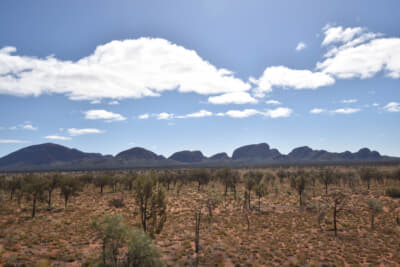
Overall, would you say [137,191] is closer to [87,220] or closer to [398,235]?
[87,220]

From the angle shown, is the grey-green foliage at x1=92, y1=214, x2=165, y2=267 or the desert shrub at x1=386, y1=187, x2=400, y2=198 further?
the desert shrub at x1=386, y1=187, x2=400, y2=198

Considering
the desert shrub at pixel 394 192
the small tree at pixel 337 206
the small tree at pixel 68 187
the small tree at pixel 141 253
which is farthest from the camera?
the desert shrub at pixel 394 192

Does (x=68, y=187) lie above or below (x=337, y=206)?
above

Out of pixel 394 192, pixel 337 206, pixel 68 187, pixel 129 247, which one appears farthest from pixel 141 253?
pixel 394 192

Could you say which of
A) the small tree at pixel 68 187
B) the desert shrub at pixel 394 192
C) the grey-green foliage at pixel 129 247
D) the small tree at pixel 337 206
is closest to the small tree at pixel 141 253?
the grey-green foliage at pixel 129 247

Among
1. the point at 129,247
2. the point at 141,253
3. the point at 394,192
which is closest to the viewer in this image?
the point at 141,253

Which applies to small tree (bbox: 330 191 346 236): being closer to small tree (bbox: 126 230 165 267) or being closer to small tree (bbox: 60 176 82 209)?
small tree (bbox: 126 230 165 267)

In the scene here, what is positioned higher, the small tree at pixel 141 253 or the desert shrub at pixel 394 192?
the small tree at pixel 141 253

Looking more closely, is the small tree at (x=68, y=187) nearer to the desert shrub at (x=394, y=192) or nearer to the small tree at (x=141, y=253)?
the small tree at (x=141, y=253)

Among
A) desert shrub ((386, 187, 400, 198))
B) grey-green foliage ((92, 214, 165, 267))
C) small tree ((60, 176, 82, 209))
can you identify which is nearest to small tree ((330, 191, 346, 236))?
desert shrub ((386, 187, 400, 198))

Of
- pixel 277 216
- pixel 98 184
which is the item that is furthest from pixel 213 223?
pixel 98 184

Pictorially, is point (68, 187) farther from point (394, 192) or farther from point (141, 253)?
point (394, 192)

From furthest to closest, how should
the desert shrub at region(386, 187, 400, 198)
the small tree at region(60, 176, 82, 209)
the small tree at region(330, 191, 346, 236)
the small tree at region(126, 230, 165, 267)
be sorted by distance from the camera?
the desert shrub at region(386, 187, 400, 198) → the small tree at region(60, 176, 82, 209) → the small tree at region(330, 191, 346, 236) → the small tree at region(126, 230, 165, 267)

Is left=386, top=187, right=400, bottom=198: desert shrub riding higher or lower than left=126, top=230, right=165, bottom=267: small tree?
lower
